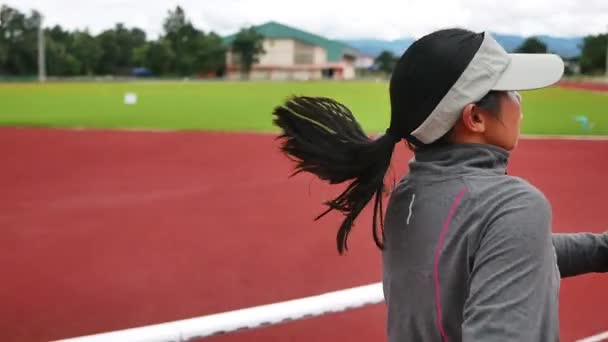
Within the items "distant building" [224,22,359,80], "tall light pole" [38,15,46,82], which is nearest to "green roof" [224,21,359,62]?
"distant building" [224,22,359,80]

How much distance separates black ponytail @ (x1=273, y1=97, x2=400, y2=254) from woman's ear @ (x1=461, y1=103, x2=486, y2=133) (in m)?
0.17

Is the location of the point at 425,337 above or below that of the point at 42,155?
above

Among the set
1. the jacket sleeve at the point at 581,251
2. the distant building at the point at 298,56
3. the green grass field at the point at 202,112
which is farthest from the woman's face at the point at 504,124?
the distant building at the point at 298,56

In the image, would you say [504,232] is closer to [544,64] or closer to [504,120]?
[504,120]

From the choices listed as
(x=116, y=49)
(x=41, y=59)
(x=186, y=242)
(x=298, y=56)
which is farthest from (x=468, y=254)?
(x=298, y=56)

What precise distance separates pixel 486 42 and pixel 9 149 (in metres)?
14.6

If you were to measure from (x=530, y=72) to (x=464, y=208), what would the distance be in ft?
0.89

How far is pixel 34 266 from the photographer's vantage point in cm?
627

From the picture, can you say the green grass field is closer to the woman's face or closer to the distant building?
the woman's face

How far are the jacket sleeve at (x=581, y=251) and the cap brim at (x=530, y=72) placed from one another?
0.37 metres

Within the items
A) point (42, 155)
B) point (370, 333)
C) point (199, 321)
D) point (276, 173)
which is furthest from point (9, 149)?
point (199, 321)

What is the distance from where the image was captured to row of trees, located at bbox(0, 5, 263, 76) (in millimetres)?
50844

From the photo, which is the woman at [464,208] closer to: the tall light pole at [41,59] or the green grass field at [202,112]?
the green grass field at [202,112]

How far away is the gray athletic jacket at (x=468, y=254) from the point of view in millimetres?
1069
